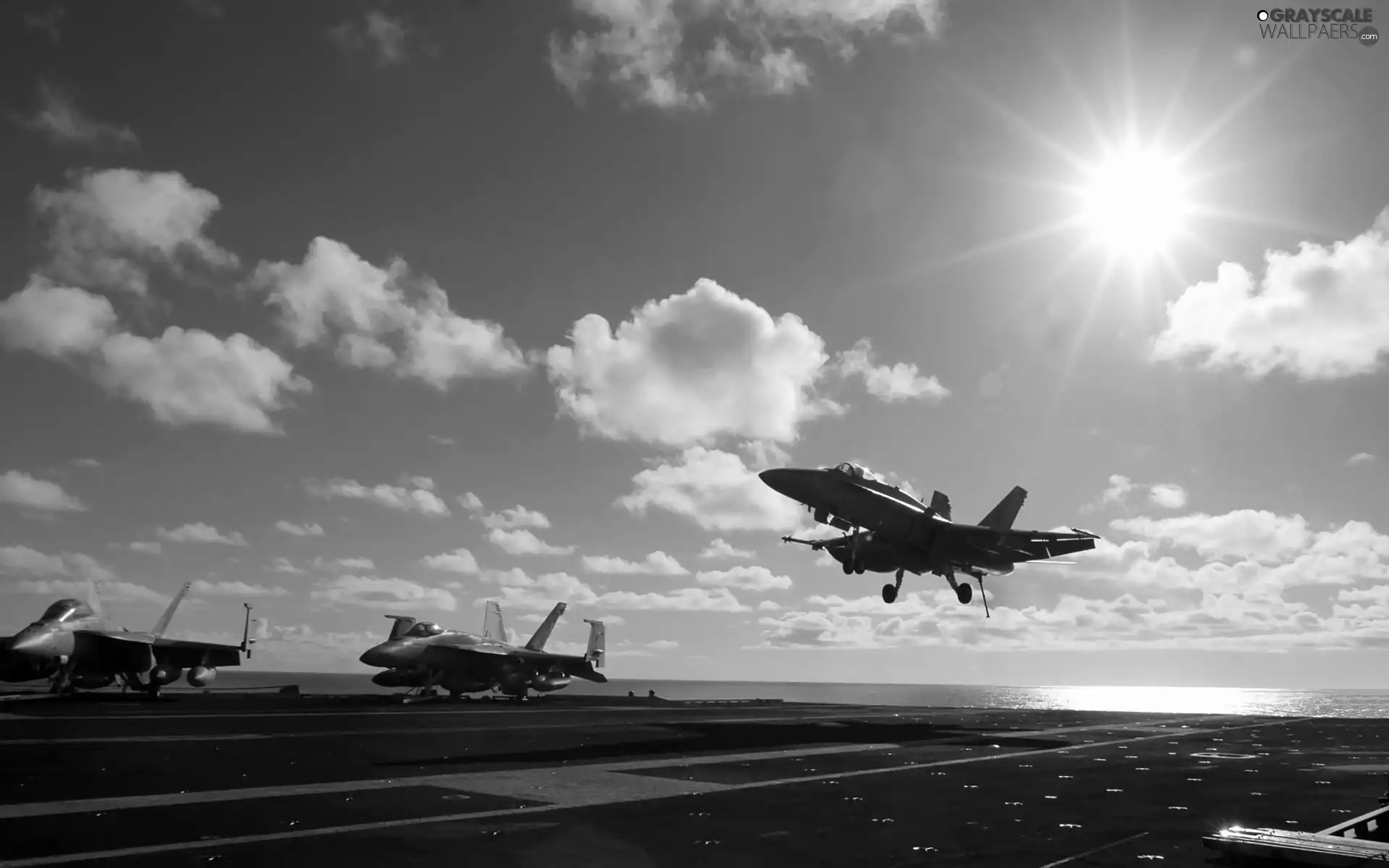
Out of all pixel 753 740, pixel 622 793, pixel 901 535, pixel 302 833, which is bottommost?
pixel 753 740

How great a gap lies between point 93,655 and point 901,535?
41.2 meters

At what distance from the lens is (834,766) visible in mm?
18766

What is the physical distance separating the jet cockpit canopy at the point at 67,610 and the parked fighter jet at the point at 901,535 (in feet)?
115

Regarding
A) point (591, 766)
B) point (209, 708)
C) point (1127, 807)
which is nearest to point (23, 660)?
point (209, 708)

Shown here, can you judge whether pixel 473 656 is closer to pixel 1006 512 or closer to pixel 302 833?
pixel 1006 512

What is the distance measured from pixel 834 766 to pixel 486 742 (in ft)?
29.7

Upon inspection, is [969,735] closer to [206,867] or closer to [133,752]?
[133,752]

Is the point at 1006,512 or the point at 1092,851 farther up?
the point at 1006,512

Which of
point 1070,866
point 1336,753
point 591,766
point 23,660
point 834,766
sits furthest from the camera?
point 23,660

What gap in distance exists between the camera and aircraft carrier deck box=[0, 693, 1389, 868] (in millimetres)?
9523

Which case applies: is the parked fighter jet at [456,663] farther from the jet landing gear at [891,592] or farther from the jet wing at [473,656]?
the jet landing gear at [891,592]

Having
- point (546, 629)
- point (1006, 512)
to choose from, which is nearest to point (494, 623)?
point (546, 629)

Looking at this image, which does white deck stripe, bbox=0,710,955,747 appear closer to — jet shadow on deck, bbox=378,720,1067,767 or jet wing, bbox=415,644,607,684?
jet shadow on deck, bbox=378,720,1067,767

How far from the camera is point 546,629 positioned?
6656 centimetres
